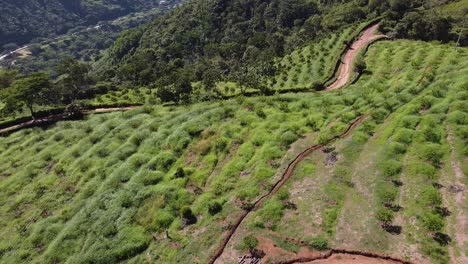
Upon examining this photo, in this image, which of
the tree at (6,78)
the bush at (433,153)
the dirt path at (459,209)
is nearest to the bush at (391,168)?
the bush at (433,153)

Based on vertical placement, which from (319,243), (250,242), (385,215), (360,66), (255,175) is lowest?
(319,243)

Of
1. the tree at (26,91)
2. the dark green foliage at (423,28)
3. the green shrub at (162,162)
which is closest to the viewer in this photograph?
the green shrub at (162,162)

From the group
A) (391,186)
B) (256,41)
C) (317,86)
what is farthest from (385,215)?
(256,41)

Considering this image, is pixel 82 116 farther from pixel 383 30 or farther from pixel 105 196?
pixel 383 30

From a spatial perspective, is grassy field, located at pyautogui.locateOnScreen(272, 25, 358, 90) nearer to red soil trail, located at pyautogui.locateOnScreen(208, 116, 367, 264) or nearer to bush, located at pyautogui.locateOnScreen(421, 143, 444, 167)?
red soil trail, located at pyautogui.locateOnScreen(208, 116, 367, 264)

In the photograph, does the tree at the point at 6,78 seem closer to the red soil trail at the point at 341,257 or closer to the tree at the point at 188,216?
the tree at the point at 188,216

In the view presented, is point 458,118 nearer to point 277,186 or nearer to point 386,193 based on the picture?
point 386,193

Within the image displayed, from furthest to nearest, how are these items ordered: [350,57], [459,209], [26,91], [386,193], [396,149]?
[350,57], [26,91], [396,149], [386,193], [459,209]
